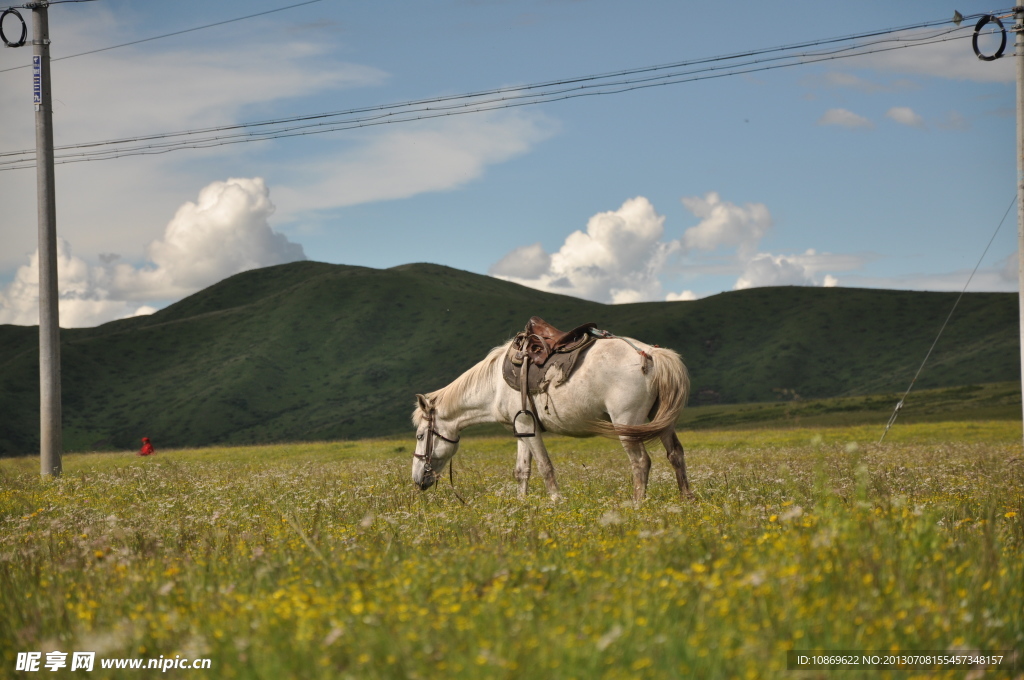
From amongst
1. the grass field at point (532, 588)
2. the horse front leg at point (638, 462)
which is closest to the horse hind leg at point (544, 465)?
the horse front leg at point (638, 462)

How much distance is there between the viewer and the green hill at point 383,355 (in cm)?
14188

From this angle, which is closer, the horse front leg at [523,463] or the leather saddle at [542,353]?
the leather saddle at [542,353]

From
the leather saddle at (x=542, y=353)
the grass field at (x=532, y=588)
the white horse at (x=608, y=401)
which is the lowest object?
the grass field at (x=532, y=588)

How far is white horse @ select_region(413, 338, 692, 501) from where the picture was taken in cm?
1154

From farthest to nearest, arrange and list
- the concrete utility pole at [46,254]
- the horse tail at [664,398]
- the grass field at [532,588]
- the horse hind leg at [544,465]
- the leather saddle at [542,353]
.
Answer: the concrete utility pole at [46,254]
the leather saddle at [542,353]
the horse hind leg at [544,465]
the horse tail at [664,398]
the grass field at [532,588]

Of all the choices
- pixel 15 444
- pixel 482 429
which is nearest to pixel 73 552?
pixel 482 429

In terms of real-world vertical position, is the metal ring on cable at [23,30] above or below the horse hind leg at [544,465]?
above

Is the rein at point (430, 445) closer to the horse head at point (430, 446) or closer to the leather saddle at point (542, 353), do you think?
the horse head at point (430, 446)

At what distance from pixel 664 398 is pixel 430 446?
472cm

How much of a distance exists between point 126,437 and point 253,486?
147175 millimetres

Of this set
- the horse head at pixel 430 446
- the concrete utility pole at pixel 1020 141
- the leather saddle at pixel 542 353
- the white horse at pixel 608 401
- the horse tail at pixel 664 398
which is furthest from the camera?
the concrete utility pole at pixel 1020 141

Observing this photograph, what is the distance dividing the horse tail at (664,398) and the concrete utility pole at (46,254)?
616 inches

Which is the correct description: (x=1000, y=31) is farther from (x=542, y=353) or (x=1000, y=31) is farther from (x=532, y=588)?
(x=532, y=588)

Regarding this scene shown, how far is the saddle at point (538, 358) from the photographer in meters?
12.5
